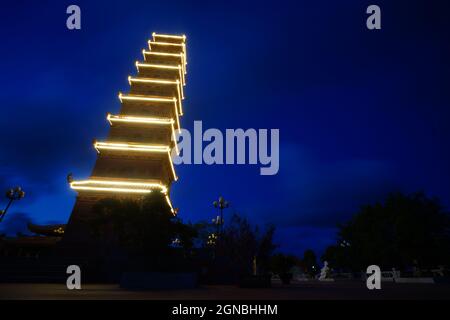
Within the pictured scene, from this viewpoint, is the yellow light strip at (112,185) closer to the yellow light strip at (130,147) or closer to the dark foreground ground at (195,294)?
the yellow light strip at (130,147)

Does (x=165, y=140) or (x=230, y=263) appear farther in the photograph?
(x=165, y=140)

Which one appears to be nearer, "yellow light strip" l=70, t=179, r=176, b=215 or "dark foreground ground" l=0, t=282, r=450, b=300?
"dark foreground ground" l=0, t=282, r=450, b=300

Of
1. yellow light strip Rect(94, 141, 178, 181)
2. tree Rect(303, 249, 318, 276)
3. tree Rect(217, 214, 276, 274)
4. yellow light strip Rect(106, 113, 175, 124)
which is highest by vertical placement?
yellow light strip Rect(106, 113, 175, 124)

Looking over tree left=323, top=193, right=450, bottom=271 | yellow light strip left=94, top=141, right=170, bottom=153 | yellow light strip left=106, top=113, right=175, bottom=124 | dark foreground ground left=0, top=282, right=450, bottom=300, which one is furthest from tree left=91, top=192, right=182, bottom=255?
tree left=323, top=193, right=450, bottom=271

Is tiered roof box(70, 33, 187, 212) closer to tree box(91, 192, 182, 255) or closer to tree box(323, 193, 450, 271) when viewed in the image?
tree box(91, 192, 182, 255)

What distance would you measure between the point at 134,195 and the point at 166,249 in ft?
53.4

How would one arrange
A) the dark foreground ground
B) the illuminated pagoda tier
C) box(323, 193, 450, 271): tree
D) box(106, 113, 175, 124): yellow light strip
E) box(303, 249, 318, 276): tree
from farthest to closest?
box(303, 249, 318, 276): tree
box(323, 193, 450, 271): tree
box(106, 113, 175, 124): yellow light strip
the illuminated pagoda tier
the dark foreground ground

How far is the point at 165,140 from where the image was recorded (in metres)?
38.6

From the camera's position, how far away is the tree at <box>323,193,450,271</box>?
1774 inches

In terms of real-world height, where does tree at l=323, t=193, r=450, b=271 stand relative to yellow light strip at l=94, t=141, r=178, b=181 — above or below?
below

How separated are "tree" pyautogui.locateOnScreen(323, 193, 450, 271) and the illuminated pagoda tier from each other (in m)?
27.3

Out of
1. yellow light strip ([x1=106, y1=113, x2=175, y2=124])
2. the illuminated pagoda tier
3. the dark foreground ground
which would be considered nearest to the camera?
the dark foreground ground
